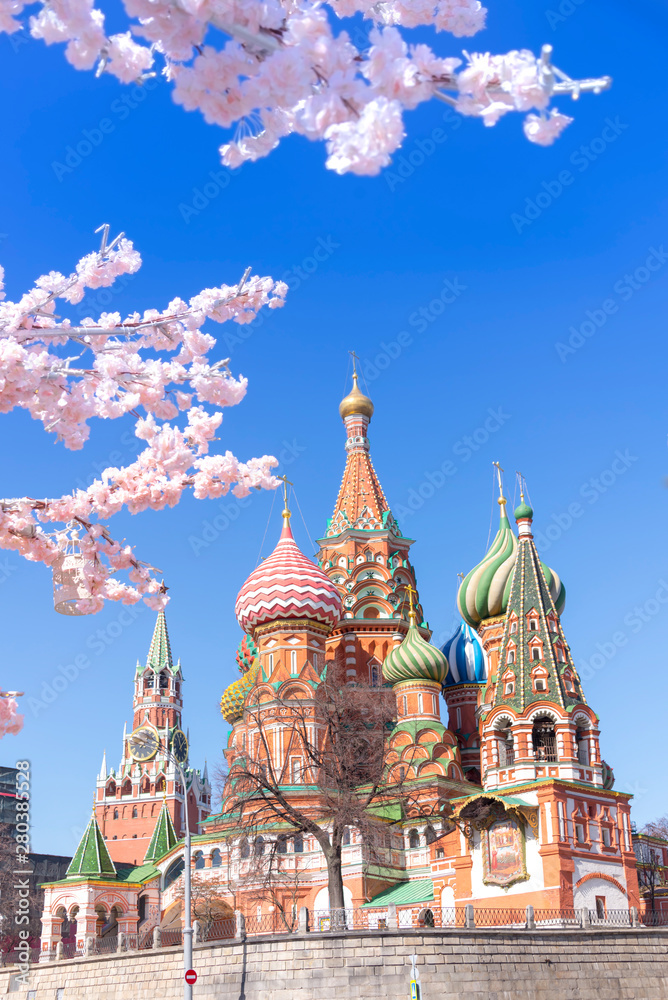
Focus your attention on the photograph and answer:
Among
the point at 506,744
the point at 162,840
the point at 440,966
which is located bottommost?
the point at 440,966

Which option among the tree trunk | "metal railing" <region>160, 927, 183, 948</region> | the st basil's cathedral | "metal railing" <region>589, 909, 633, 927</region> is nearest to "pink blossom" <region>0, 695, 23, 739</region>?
the st basil's cathedral

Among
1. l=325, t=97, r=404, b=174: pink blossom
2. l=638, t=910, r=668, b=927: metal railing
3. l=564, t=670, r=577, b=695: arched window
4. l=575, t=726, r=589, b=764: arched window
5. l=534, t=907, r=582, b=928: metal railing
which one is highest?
l=564, t=670, r=577, b=695: arched window

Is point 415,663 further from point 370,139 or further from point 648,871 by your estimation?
point 370,139

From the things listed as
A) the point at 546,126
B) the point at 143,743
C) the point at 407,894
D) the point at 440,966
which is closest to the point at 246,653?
the point at 407,894

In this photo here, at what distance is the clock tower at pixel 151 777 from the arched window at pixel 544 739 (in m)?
36.6

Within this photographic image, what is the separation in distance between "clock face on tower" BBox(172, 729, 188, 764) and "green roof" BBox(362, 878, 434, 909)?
1555 inches

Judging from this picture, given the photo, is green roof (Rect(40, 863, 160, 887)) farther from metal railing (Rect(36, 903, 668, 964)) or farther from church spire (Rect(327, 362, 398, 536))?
church spire (Rect(327, 362, 398, 536))

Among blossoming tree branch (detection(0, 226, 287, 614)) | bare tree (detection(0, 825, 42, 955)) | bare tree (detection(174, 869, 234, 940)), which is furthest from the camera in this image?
bare tree (detection(0, 825, 42, 955))

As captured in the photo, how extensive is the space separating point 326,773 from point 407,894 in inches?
262

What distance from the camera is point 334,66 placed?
4359 mm

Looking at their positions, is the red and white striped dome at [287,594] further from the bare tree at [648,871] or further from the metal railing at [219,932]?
the bare tree at [648,871]

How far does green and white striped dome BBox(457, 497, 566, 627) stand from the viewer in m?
40.2

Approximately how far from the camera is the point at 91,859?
1654 inches

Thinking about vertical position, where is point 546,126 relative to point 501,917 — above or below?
above
